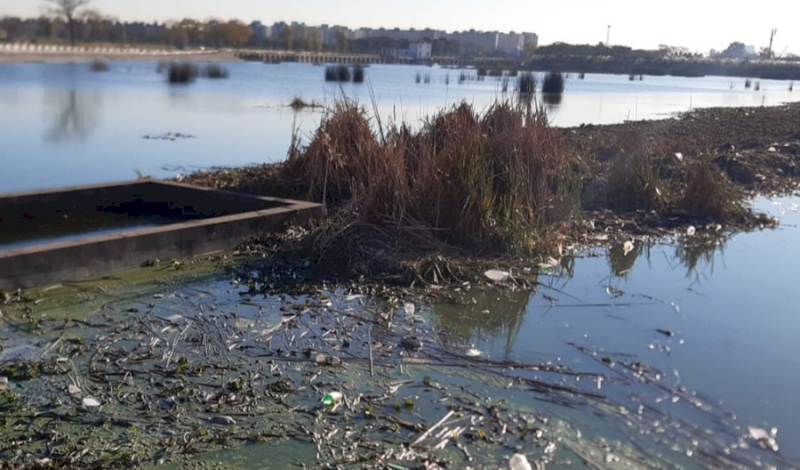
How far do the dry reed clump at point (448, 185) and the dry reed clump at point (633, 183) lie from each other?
113 centimetres

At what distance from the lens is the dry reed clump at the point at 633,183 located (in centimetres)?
960

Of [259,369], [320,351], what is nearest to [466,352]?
[320,351]

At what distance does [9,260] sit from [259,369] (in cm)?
208

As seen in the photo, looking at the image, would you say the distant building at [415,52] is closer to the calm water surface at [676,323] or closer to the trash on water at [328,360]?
the calm water surface at [676,323]

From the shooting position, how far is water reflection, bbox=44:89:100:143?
48.8 feet

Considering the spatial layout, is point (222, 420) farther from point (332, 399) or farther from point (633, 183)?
point (633, 183)

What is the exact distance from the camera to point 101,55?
182 ft

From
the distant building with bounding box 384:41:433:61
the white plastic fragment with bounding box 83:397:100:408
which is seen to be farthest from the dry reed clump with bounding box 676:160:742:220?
the distant building with bounding box 384:41:433:61

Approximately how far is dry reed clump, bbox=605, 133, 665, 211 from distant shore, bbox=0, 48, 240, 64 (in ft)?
141

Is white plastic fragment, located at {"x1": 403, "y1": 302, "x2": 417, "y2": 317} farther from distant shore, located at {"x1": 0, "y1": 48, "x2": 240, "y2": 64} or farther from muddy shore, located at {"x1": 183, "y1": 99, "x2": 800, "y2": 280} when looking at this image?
distant shore, located at {"x1": 0, "y1": 48, "x2": 240, "y2": 64}

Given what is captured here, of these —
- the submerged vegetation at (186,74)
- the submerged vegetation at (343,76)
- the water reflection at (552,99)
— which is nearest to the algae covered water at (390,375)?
the water reflection at (552,99)

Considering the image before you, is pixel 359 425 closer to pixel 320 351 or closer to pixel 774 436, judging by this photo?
pixel 320 351

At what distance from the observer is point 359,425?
12.6 feet

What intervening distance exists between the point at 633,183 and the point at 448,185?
319 cm
